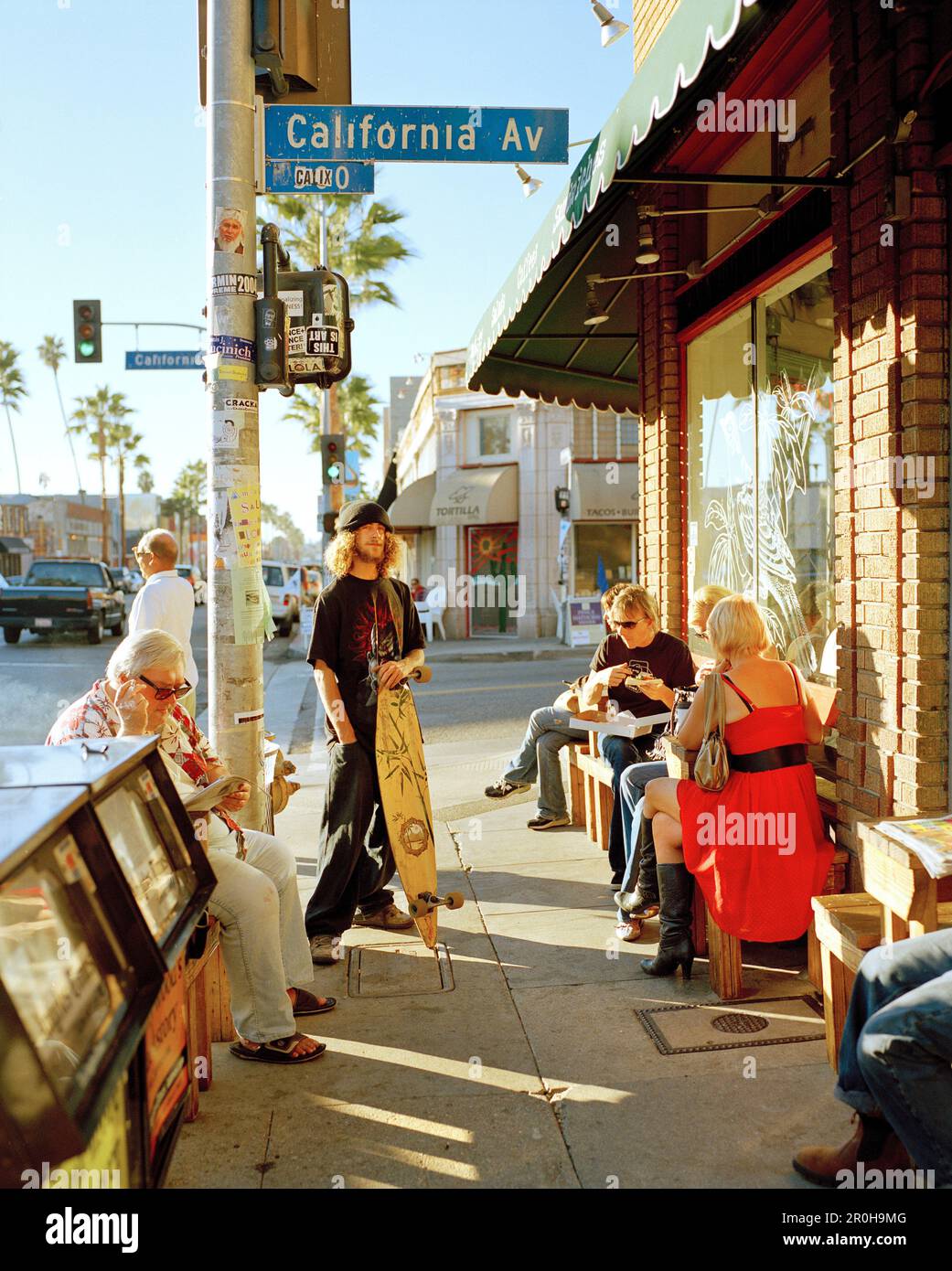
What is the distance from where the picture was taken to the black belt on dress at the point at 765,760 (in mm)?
3928

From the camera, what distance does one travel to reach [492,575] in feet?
89.4

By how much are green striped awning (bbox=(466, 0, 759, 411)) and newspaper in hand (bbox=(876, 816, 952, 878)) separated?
8.15 feet

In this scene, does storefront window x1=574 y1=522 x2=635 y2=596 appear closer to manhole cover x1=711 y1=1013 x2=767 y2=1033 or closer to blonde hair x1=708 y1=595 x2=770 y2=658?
blonde hair x1=708 y1=595 x2=770 y2=658

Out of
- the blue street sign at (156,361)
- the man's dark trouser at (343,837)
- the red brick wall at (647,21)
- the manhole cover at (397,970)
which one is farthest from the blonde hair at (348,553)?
the blue street sign at (156,361)

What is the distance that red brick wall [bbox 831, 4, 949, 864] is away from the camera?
3832 mm

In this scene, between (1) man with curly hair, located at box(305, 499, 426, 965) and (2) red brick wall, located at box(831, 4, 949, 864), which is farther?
(1) man with curly hair, located at box(305, 499, 426, 965)

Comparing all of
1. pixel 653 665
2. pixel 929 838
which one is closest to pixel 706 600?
pixel 653 665

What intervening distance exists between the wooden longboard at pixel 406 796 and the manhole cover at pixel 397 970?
11 cm

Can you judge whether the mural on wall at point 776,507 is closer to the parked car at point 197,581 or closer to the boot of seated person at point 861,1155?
the boot of seated person at point 861,1155

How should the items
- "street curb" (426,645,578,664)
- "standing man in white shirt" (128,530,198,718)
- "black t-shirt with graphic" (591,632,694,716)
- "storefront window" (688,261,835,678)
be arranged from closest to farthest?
"storefront window" (688,261,835,678), "black t-shirt with graphic" (591,632,694,716), "standing man in white shirt" (128,530,198,718), "street curb" (426,645,578,664)

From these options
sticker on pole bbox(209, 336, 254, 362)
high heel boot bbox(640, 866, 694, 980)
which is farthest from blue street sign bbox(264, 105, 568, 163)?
high heel boot bbox(640, 866, 694, 980)

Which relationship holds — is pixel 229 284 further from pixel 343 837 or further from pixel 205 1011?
pixel 205 1011

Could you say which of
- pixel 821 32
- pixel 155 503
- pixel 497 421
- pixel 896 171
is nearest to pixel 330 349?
pixel 896 171

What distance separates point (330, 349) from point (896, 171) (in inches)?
91.9
